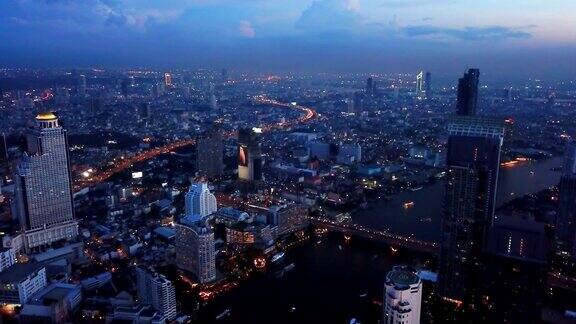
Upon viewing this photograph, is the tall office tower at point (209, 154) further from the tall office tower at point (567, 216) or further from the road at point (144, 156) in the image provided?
the tall office tower at point (567, 216)

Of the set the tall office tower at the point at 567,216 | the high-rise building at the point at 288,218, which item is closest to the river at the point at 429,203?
the high-rise building at the point at 288,218

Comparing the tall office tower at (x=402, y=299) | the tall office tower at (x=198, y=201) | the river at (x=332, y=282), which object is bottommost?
the river at (x=332, y=282)

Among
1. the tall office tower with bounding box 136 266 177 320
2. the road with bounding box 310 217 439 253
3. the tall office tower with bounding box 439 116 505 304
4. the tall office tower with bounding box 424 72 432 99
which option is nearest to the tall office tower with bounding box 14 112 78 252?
the tall office tower with bounding box 136 266 177 320

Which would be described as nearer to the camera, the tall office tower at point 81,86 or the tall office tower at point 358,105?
the tall office tower at point 358,105

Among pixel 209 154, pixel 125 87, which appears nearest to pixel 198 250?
pixel 209 154

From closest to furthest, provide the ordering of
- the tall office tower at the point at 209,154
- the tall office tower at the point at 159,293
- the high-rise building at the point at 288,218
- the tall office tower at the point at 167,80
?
the tall office tower at the point at 159,293 < the high-rise building at the point at 288,218 < the tall office tower at the point at 209,154 < the tall office tower at the point at 167,80

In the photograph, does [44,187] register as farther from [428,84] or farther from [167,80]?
[167,80]
